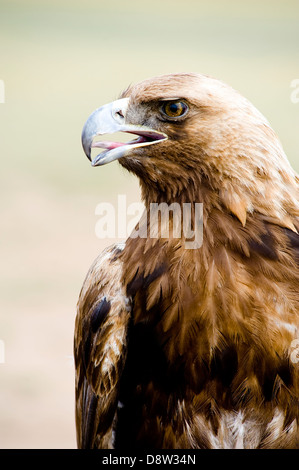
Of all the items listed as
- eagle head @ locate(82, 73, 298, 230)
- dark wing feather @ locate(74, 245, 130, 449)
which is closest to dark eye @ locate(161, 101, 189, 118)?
eagle head @ locate(82, 73, 298, 230)

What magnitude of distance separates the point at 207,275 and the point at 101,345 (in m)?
0.40

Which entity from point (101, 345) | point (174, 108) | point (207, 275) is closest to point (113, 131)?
point (174, 108)

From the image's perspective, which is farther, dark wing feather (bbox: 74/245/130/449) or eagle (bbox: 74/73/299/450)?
dark wing feather (bbox: 74/245/130/449)

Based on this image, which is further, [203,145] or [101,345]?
[101,345]

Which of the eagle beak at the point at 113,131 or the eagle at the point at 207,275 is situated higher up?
the eagle beak at the point at 113,131

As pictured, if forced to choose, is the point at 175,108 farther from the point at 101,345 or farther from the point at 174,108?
the point at 101,345

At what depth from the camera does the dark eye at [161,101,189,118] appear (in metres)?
1.98

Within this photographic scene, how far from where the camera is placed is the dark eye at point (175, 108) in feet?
6.50

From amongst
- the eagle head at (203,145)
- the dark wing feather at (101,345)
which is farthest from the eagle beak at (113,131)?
the dark wing feather at (101,345)

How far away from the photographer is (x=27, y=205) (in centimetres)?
743

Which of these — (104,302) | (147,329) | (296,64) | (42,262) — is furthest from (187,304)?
(296,64)

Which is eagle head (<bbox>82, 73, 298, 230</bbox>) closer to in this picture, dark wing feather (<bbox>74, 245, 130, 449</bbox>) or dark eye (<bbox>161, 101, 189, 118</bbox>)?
dark eye (<bbox>161, 101, 189, 118</bbox>)

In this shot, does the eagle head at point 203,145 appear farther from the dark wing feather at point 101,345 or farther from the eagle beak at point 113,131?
the dark wing feather at point 101,345

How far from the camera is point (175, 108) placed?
199 centimetres
